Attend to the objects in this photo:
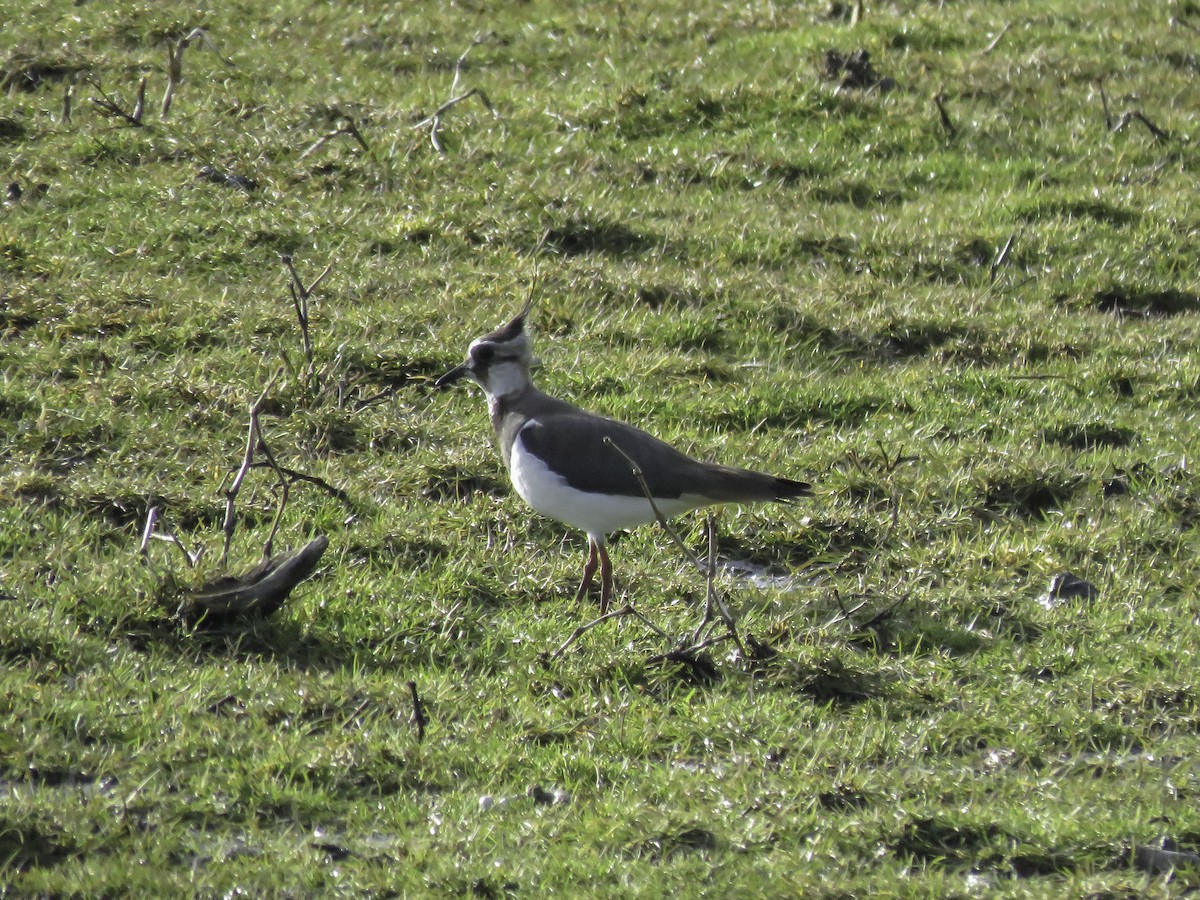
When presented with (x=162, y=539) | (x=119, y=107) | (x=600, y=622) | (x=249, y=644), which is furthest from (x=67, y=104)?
(x=600, y=622)

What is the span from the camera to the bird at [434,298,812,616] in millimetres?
6195

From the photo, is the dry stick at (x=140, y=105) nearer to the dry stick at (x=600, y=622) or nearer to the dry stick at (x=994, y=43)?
the dry stick at (x=600, y=622)

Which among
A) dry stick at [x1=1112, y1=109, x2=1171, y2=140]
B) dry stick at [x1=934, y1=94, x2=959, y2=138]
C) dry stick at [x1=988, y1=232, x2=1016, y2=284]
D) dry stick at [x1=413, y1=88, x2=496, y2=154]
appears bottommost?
dry stick at [x1=988, y1=232, x2=1016, y2=284]

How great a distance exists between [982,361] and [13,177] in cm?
582

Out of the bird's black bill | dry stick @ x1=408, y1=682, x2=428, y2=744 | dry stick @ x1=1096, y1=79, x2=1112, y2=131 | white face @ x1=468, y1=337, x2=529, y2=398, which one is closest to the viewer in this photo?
dry stick @ x1=408, y1=682, x2=428, y2=744

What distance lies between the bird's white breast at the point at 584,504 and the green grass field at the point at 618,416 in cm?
30

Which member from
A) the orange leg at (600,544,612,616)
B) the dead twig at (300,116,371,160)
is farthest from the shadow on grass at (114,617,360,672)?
the dead twig at (300,116,371,160)

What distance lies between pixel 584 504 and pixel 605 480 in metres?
0.13

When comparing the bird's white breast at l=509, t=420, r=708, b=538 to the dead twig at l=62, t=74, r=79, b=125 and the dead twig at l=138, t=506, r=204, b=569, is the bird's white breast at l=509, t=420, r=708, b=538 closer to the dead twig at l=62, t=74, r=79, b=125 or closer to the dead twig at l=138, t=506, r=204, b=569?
the dead twig at l=138, t=506, r=204, b=569

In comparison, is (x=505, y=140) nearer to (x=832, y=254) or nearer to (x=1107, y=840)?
(x=832, y=254)

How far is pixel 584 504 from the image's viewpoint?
6.23 meters

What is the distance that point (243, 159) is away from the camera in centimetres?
1003

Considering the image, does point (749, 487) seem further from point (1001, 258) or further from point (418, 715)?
point (1001, 258)

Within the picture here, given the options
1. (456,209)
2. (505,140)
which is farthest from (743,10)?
(456,209)
